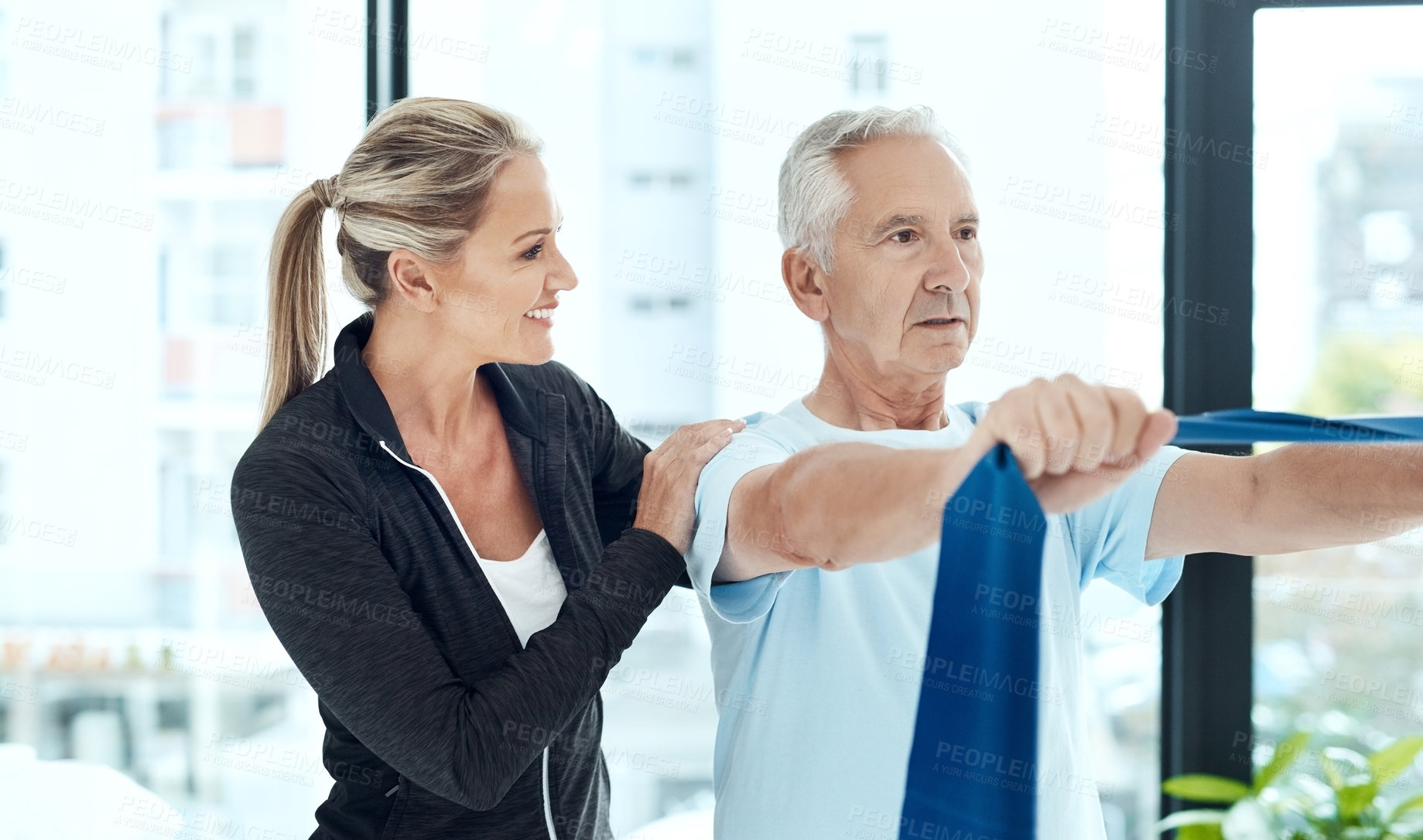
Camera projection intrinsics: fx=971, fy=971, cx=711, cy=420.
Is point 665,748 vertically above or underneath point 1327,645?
underneath

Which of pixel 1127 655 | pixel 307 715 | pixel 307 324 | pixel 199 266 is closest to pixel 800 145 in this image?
pixel 307 324

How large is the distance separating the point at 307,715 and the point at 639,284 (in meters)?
1.30

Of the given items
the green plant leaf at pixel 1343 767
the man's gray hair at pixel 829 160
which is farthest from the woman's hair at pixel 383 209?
the green plant leaf at pixel 1343 767

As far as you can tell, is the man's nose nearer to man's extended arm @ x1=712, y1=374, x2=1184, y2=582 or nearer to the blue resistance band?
man's extended arm @ x1=712, y1=374, x2=1184, y2=582

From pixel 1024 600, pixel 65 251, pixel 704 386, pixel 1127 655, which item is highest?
pixel 65 251

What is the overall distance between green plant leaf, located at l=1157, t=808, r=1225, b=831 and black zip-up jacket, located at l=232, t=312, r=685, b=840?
121cm

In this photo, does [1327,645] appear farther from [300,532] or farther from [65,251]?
[65,251]

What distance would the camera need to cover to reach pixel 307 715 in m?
2.33

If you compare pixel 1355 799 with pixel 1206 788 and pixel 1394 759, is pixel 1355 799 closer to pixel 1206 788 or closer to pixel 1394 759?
pixel 1394 759

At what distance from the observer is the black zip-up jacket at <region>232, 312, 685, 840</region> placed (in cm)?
118

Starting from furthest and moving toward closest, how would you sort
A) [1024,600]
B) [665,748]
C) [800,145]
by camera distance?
[665,748]
[800,145]
[1024,600]

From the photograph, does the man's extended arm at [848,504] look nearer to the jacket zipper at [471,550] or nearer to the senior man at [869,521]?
the senior man at [869,521]

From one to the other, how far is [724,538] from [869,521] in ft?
0.85

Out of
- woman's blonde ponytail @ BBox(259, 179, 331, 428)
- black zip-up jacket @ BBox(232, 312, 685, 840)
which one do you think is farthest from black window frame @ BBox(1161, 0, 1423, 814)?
woman's blonde ponytail @ BBox(259, 179, 331, 428)
